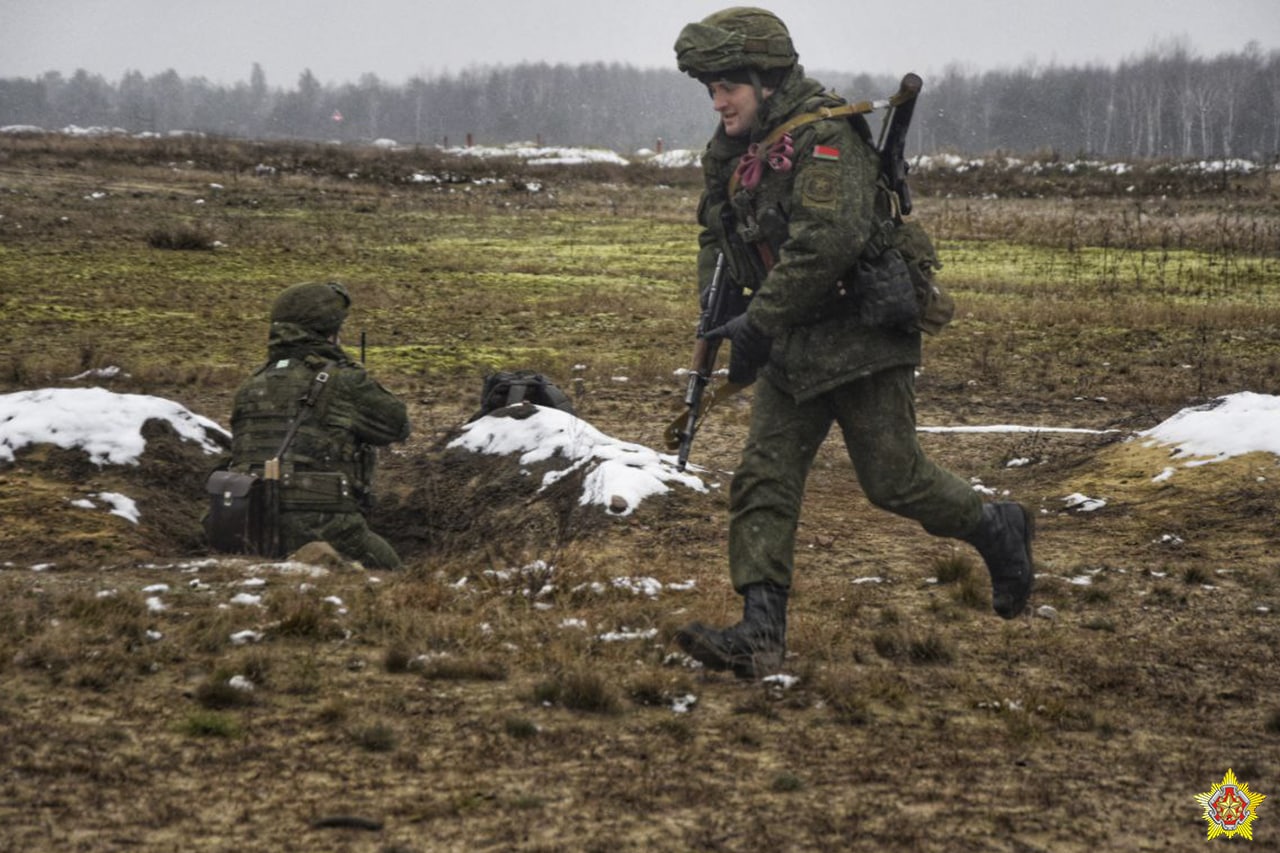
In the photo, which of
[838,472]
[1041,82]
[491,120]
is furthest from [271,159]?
[491,120]

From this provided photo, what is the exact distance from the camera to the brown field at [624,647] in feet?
10.3

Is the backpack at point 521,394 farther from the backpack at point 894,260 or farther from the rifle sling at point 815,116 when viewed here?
the rifle sling at point 815,116

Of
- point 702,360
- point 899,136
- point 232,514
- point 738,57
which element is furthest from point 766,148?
point 232,514

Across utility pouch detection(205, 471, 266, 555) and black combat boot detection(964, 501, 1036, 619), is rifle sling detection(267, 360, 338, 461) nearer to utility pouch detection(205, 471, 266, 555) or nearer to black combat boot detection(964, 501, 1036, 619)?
utility pouch detection(205, 471, 266, 555)

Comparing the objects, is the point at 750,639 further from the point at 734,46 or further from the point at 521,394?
the point at 521,394

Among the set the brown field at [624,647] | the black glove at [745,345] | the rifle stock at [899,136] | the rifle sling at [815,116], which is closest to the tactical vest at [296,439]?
the brown field at [624,647]

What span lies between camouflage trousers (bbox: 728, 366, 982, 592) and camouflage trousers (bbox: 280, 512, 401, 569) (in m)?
2.51

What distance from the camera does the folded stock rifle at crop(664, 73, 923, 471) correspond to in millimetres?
4203

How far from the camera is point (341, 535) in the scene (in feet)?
20.5

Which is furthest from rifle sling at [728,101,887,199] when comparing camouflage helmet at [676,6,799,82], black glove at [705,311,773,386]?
black glove at [705,311,773,386]

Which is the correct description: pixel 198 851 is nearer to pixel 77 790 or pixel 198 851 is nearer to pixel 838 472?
pixel 77 790

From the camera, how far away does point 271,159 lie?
3841cm

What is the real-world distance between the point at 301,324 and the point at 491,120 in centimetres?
15460

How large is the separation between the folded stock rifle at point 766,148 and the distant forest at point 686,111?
46.4 m
